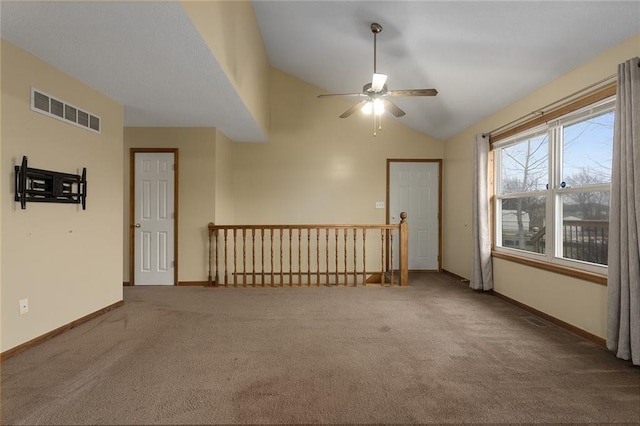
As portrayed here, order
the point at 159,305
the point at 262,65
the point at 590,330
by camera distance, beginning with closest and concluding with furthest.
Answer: the point at 590,330, the point at 159,305, the point at 262,65

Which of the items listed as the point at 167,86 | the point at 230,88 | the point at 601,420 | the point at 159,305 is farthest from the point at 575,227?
the point at 159,305

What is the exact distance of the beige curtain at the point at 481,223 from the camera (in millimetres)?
4184

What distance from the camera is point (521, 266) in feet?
11.9

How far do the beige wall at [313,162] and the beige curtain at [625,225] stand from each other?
348cm

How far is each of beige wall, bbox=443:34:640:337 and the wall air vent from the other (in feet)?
15.7

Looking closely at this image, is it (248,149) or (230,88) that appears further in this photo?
(248,149)

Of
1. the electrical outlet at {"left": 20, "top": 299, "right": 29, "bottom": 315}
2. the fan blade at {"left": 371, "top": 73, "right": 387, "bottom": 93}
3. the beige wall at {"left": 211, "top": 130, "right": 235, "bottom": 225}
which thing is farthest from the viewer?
the beige wall at {"left": 211, "top": 130, "right": 235, "bottom": 225}

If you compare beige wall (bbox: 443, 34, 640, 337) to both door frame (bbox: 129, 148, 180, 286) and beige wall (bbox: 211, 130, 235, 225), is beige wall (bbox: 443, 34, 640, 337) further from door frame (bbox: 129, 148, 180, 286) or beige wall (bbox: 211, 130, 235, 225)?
door frame (bbox: 129, 148, 180, 286)

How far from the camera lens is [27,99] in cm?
247

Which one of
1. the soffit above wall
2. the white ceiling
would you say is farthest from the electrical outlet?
the soffit above wall

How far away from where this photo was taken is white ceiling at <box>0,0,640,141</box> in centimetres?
212

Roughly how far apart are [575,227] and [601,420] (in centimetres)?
201

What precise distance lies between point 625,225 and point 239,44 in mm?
3829

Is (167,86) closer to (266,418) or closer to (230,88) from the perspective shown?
(230,88)
